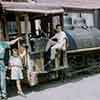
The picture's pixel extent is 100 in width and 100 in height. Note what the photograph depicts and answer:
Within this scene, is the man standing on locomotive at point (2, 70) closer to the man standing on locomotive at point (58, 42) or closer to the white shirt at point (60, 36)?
the man standing on locomotive at point (58, 42)

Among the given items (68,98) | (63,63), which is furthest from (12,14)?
(68,98)

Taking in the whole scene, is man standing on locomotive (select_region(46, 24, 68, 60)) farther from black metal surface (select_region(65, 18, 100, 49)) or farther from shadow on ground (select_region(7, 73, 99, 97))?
shadow on ground (select_region(7, 73, 99, 97))

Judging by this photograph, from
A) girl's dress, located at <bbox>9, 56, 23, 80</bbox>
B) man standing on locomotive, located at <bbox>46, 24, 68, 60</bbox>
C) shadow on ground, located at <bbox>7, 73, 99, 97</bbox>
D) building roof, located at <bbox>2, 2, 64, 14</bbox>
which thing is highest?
building roof, located at <bbox>2, 2, 64, 14</bbox>

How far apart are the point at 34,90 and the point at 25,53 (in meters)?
1.24

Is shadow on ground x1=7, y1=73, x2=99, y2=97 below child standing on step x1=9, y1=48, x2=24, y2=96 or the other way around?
below

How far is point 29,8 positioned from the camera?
1001cm

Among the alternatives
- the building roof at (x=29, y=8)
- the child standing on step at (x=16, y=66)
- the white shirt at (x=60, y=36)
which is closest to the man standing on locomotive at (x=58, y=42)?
the white shirt at (x=60, y=36)

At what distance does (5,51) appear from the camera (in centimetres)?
939

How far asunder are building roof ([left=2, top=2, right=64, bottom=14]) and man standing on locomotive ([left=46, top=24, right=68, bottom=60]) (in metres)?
0.72

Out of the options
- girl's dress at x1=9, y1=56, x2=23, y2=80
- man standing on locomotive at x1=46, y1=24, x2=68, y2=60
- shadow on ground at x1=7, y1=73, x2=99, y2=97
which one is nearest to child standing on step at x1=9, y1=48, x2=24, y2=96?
girl's dress at x1=9, y1=56, x2=23, y2=80

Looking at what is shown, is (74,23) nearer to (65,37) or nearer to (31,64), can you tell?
(65,37)

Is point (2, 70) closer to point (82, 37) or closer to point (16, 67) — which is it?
point (16, 67)

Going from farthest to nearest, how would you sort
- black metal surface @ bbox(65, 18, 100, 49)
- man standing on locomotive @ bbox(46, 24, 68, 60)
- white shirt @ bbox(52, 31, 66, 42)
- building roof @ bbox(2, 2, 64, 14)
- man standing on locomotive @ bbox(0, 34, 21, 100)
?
black metal surface @ bbox(65, 18, 100, 49) < white shirt @ bbox(52, 31, 66, 42) < man standing on locomotive @ bbox(46, 24, 68, 60) < building roof @ bbox(2, 2, 64, 14) < man standing on locomotive @ bbox(0, 34, 21, 100)

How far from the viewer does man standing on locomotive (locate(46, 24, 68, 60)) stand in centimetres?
1080
